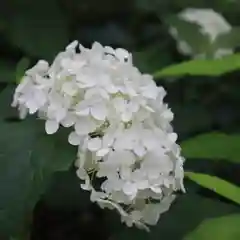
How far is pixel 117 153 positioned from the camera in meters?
0.98

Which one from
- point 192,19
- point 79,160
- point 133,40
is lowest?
point 133,40

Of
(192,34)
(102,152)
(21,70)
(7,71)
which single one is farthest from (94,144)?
(192,34)

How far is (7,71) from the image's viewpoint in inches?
52.7

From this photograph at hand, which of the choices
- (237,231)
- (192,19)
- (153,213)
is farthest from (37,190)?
(192,19)

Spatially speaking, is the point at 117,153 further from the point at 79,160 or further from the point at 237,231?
the point at 237,231

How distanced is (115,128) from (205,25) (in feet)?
2.16

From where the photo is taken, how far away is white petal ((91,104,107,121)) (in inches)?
39.4

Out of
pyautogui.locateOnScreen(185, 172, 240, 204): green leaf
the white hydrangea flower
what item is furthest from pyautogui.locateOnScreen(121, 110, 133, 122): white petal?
the white hydrangea flower

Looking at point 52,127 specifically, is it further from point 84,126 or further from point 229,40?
point 229,40

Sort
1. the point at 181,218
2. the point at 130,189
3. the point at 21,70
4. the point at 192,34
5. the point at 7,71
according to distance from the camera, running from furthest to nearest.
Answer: the point at 192,34, the point at 7,71, the point at 21,70, the point at 181,218, the point at 130,189

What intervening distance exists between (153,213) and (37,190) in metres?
0.15

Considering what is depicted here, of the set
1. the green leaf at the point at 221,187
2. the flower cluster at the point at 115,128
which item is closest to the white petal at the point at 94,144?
the flower cluster at the point at 115,128

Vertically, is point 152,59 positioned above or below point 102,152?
below

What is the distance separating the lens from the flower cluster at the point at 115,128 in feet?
3.23
